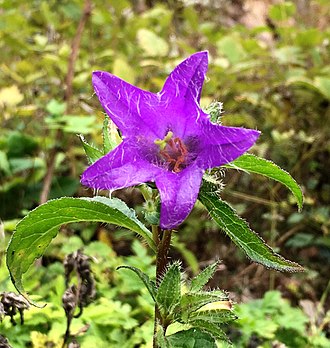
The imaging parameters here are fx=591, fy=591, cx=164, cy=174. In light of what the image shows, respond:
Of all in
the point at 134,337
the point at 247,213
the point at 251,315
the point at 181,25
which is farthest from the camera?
the point at 181,25

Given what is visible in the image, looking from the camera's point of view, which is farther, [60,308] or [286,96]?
[286,96]

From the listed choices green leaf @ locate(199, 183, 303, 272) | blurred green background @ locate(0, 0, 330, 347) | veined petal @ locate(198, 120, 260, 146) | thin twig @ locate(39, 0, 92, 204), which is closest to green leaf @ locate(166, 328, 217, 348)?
green leaf @ locate(199, 183, 303, 272)

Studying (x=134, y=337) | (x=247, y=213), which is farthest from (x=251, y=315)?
(x=247, y=213)

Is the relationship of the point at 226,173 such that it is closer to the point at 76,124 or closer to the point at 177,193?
the point at 76,124

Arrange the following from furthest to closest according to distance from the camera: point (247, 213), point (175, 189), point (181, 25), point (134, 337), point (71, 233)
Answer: point (181, 25), point (247, 213), point (71, 233), point (134, 337), point (175, 189)

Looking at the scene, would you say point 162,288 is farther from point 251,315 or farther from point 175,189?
point 251,315

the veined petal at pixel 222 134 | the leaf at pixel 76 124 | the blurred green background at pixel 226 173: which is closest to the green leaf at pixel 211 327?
the veined petal at pixel 222 134

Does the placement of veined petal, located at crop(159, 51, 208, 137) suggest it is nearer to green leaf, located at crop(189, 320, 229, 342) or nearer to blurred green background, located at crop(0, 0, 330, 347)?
green leaf, located at crop(189, 320, 229, 342)

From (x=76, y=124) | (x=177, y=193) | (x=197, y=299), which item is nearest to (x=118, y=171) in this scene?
(x=177, y=193)
